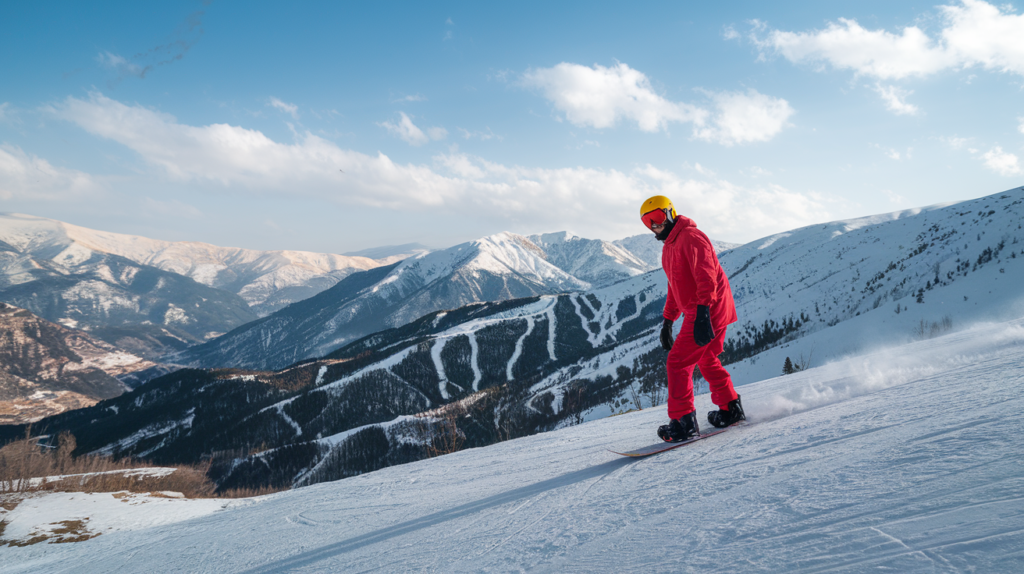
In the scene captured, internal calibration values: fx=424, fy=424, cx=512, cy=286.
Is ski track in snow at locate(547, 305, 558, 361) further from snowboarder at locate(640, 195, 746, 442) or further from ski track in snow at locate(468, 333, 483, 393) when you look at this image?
snowboarder at locate(640, 195, 746, 442)

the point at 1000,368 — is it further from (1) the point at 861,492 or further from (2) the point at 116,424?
(2) the point at 116,424

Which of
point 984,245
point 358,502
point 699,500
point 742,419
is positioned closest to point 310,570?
point 358,502

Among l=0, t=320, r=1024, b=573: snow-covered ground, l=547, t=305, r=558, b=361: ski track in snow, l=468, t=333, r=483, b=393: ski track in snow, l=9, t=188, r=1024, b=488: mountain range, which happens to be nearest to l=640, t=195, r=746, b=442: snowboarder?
l=0, t=320, r=1024, b=573: snow-covered ground

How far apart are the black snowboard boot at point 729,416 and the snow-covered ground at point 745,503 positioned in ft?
0.93

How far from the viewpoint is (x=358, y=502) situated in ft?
19.2

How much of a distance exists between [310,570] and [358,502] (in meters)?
2.35

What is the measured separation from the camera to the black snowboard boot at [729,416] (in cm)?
503

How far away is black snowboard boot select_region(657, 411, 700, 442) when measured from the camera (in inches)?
191

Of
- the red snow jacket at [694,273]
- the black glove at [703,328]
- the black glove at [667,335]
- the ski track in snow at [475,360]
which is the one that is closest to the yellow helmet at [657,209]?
the red snow jacket at [694,273]

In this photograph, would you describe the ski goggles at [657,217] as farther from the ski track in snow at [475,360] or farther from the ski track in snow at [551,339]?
the ski track in snow at [551,339]

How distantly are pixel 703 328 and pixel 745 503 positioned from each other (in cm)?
245

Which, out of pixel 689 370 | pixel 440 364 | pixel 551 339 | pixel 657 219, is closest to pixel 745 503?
pixel 689 370

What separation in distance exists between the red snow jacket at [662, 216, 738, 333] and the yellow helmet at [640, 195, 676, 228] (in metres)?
0.13

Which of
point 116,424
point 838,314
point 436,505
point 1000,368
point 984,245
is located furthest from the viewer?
point 116,424
